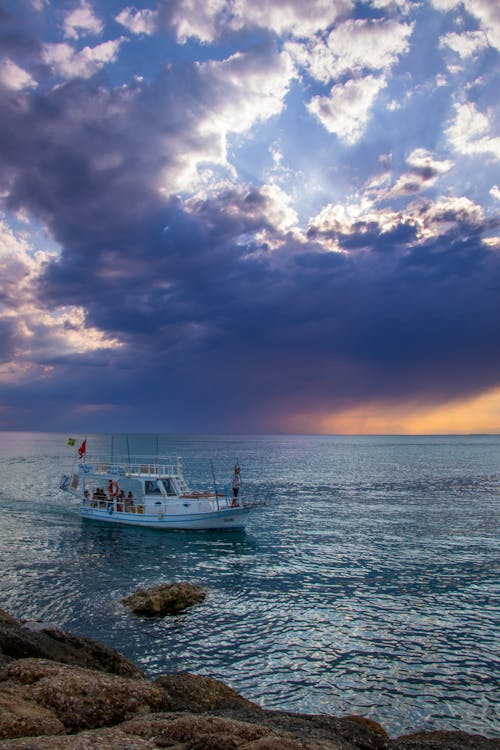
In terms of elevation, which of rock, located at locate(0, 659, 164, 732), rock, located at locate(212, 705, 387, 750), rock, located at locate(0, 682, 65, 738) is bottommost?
rock, located at locate(212, 705, 387, 750)

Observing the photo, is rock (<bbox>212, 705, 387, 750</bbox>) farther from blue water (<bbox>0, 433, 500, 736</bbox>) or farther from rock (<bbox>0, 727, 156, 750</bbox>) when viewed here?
blue water (<bbox>0, 433, 500, 736</bbox>)

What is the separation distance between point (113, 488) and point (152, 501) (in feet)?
18.4

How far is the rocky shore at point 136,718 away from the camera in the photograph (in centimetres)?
820

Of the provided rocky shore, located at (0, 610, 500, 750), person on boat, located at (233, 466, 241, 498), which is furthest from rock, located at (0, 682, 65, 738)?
person on boat, located at (233, 466, 241, 498)

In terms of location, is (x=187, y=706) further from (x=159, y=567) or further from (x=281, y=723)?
(x=159, y=567)

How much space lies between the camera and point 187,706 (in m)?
12.1

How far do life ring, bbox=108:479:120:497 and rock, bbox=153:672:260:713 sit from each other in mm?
33650

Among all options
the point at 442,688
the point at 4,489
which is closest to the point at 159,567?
the point at 442,688

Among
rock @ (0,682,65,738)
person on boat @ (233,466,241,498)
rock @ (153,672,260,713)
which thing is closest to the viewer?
rock @ (0,682,65,738)

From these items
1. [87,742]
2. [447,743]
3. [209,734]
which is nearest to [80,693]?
[87,742]

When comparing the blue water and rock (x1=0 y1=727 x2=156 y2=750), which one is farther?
the blue water

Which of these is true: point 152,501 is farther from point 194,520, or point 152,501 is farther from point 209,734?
point 209,734

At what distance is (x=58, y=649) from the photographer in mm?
13688

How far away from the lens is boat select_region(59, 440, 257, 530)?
134 feet
